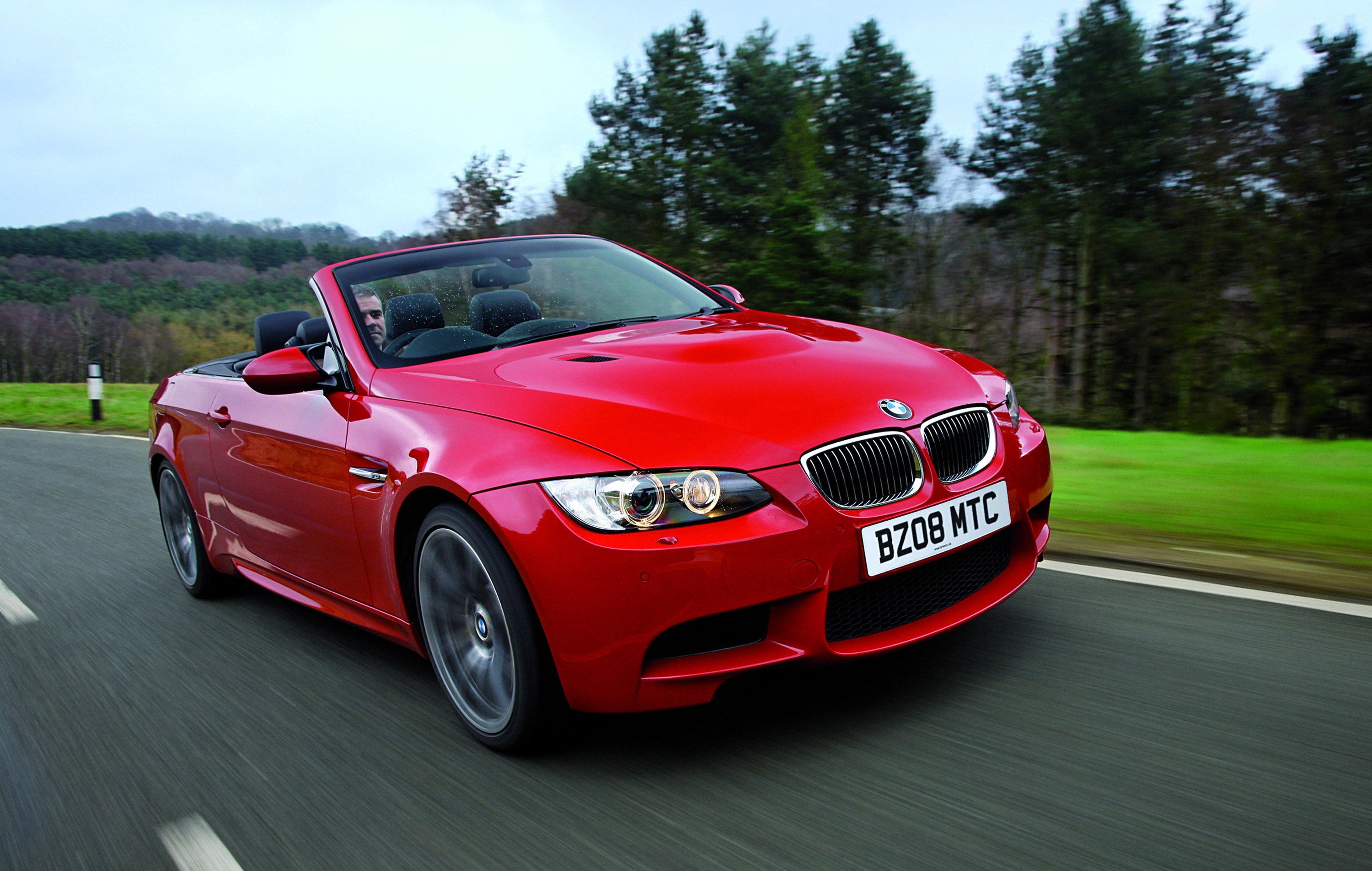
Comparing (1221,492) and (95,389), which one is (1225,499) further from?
(95,389)

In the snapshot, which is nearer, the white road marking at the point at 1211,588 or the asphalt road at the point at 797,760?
the asphalt road at the point at 797,760

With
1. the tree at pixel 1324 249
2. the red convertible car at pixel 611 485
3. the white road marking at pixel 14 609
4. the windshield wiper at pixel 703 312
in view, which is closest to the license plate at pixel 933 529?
the red convertible car at pixel 611 485

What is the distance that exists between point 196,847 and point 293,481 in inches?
58.0

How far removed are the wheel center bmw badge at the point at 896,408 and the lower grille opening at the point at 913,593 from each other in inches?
15.2

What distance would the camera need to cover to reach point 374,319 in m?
3.67

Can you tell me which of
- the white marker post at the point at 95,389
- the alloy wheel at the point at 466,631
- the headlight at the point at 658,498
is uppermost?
the headlight at the point at 658,498

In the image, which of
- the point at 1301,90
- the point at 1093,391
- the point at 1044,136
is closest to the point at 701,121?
the point at 1044,136

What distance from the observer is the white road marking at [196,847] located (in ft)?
7.80

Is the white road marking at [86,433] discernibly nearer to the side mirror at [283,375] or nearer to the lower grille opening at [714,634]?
the side mirror at [283,375]

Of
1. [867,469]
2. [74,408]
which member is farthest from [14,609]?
[74,408]

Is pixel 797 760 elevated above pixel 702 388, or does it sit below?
below

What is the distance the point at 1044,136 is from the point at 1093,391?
7.22 m

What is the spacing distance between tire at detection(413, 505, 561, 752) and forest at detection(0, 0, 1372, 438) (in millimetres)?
17300

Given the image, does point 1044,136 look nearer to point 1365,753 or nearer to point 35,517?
point 35,517
